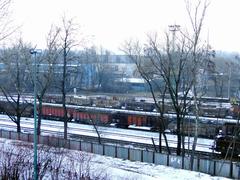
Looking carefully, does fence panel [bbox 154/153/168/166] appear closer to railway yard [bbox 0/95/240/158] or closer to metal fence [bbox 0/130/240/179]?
metal fence [bbox 0/130/240/179]

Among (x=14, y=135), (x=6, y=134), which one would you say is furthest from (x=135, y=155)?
(x=6, y=134)

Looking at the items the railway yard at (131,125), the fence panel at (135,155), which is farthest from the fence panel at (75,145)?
the fence panel at (135,155)

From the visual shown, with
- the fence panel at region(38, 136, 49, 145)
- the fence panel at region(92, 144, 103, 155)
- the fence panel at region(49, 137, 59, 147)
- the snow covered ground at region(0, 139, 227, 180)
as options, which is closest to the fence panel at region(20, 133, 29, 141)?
the fence panel at region(38, 136, 49, 145)

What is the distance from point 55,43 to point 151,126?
12313 mm

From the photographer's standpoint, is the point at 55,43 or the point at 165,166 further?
the point at 55,43

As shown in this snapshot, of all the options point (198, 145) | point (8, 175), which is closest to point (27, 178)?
point (8, 175)

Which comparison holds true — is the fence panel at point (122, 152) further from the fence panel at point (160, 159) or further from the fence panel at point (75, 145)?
the fence panel at point (75, 145)

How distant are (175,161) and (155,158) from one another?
1.38 m

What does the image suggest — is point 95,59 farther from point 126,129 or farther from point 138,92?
point 126,129

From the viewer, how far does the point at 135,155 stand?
27.3 m

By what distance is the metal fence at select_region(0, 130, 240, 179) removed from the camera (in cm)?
2406

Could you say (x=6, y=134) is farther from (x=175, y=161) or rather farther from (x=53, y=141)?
(x=175, y=161)

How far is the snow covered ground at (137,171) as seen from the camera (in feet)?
73.4

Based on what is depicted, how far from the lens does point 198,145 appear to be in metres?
33.2
